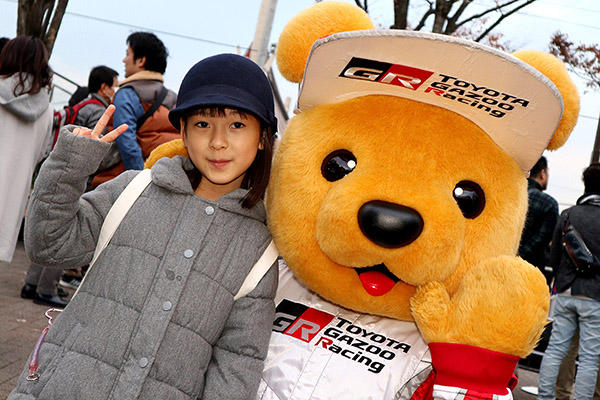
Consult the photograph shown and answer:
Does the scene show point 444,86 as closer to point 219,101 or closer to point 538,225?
point 219,101

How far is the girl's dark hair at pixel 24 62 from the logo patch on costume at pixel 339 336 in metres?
2.91

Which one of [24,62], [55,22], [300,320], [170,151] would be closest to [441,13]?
[24,62]

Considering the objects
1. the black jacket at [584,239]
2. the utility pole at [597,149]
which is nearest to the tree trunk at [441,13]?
the black jacket at [584,239]

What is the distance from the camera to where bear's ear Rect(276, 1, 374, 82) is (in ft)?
6.56

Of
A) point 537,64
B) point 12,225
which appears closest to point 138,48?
point 12,225

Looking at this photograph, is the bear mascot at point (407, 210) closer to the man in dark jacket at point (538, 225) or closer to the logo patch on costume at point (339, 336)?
the logo patch on costume at point (339, 336)

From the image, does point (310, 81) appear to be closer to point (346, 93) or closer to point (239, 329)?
point (346, 93)

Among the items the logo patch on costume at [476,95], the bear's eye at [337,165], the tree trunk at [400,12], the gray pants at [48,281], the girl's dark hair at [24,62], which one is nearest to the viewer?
the logo patch on costume at [476,95]

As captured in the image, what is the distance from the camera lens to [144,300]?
1.83 meters

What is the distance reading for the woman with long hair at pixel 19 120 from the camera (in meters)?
4.02

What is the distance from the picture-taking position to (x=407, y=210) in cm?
165

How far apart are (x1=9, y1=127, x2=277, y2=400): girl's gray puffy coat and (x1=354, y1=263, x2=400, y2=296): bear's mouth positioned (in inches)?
13.2

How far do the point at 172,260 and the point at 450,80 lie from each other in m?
1.01

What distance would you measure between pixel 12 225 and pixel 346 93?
3.24 meters
